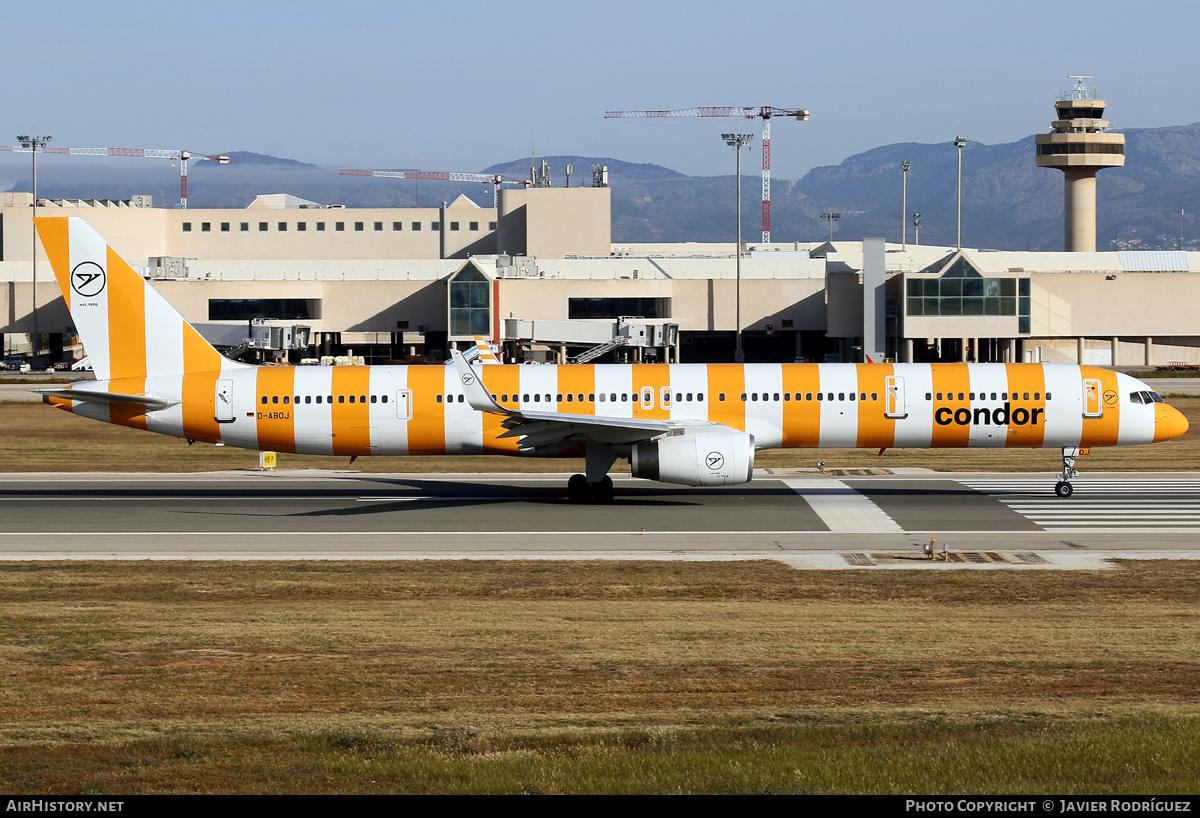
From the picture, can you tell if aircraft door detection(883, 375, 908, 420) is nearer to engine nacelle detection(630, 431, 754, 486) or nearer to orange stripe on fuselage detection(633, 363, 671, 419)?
engine nacelle detection(630, 431, 754, 486)

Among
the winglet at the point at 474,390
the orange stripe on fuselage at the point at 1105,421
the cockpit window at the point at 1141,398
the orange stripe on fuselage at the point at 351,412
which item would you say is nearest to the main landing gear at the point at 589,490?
the winglet at the point at 474,390

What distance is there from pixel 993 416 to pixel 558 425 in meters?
12.9

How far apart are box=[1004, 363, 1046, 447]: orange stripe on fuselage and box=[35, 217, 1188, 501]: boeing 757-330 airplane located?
0.04 metres

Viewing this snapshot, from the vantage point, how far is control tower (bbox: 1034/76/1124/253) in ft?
521

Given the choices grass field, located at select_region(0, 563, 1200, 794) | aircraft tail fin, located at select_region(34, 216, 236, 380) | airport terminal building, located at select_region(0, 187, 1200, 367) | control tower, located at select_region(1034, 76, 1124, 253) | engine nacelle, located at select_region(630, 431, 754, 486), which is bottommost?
grass field, located at select_region(0, 563, 1200, 794)

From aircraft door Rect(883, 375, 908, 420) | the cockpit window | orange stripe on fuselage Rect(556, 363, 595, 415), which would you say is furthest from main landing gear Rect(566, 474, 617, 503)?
the cockpit window

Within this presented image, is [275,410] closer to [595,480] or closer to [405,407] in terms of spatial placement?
[405,407]

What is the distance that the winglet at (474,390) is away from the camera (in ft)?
→ 111

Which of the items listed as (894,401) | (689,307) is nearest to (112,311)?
(894,401)

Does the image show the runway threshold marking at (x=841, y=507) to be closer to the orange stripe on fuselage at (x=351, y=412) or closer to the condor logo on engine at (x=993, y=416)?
the condor logo on engine at (x=993, y=416)

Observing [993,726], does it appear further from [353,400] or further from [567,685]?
[353,400]

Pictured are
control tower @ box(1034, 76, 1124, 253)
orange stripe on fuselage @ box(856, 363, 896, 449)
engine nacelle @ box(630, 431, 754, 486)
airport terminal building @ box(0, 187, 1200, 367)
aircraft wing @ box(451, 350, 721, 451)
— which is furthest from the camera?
control tower @ box(1034, 76, 1124, 253)
